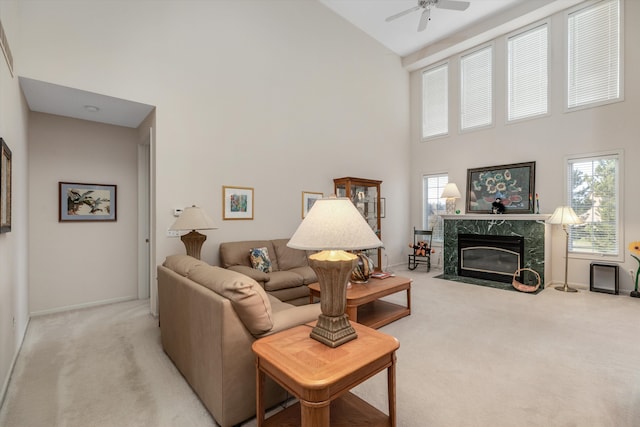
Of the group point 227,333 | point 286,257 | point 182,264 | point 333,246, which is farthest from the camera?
point 286,257

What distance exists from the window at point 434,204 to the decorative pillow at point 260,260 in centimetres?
435

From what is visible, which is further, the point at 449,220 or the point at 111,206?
the point at 449,220

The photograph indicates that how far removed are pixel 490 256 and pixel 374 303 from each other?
304 cm

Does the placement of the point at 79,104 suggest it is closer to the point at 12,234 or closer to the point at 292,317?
the point at 12,234

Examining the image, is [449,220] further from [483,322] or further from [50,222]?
[50,222]

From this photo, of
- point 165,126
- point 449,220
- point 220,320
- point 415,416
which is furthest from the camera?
point 449,220

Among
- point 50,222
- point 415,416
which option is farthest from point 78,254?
point 415,416

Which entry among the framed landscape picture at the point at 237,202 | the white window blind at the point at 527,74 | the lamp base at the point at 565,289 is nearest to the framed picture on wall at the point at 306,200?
the framed landscape picture at the point at 237,202

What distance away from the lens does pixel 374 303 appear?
4023mm

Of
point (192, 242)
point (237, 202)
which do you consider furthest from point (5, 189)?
point (237, 202)

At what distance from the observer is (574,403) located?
2.01 meters

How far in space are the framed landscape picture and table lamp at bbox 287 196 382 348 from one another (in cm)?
291

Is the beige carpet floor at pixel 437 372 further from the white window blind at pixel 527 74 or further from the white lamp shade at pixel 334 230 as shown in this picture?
the white window blind at pixel 527 74

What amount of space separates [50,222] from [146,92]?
6.95ft
